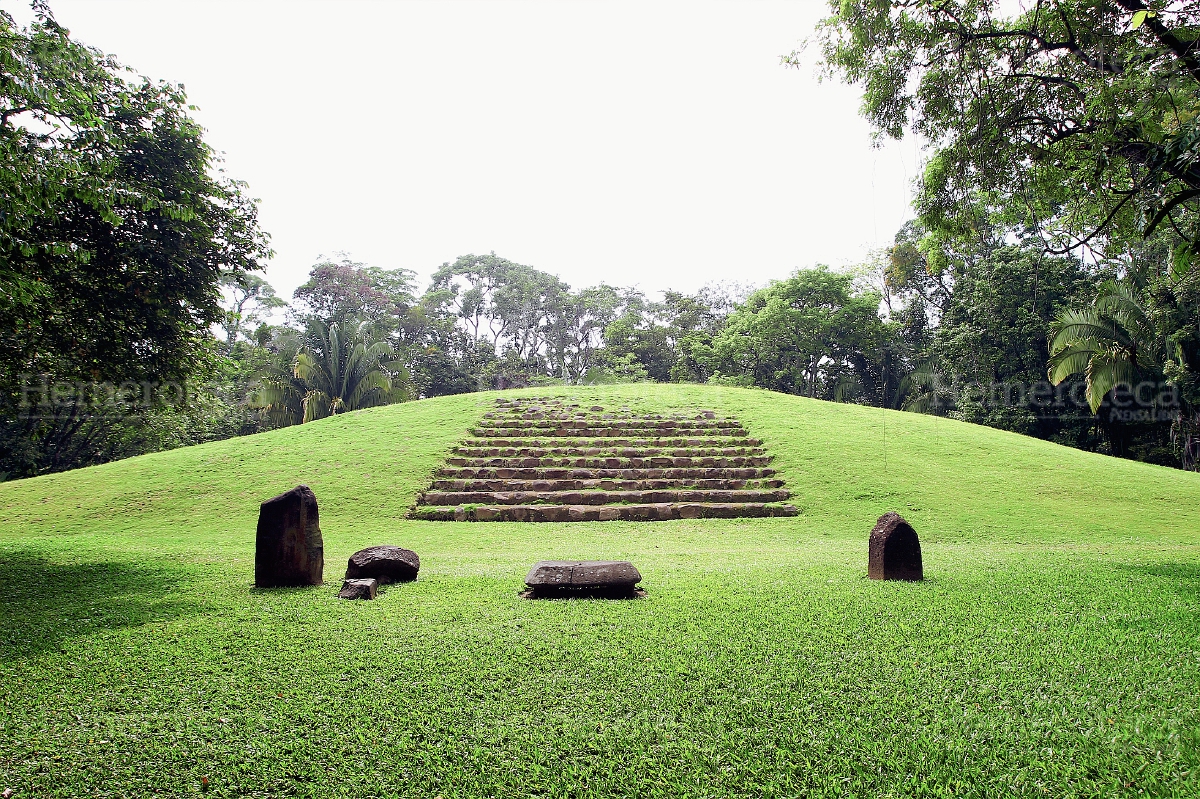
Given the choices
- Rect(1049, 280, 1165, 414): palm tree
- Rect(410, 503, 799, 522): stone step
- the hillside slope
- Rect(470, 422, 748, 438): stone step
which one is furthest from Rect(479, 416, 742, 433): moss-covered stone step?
Rect(1049, 280, 1165, 414): palm tree

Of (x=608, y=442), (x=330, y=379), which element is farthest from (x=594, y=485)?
(x=330, y=379)

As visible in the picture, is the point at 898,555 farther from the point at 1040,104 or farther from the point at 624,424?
the point at 624,424

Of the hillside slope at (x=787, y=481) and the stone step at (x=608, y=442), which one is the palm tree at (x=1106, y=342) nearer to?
the hillside slope at (x=787, y=481)

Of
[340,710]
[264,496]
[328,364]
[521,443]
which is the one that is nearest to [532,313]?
[328,364]

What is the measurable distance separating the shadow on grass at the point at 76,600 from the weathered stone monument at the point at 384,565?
1.18 meters

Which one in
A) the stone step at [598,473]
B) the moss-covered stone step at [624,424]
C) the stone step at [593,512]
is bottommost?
the stone step at [593,512]

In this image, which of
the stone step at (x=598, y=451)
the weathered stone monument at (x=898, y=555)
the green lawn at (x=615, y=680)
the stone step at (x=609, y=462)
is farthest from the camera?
the stone step at (x=598, y=451)

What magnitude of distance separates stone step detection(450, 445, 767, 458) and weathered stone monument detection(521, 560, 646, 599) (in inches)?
358

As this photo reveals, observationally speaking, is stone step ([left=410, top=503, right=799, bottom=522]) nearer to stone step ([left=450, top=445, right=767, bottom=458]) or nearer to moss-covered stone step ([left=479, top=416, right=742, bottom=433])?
stone step ([left=450, top=445, right=767, bottom=458])

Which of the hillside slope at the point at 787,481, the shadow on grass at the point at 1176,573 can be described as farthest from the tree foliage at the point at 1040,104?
the hillside slope at the point at 787,481

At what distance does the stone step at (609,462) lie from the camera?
13.7 m

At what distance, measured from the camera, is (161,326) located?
7035mm

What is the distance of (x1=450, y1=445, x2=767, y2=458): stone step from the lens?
14273 millimetres

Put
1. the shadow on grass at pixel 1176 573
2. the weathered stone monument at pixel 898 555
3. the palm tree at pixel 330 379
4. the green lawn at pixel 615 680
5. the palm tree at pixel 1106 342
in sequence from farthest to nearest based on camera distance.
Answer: the palm tree at pixel 330 379 < the palm tree at pixel 1106 342 < the weathered stone monument at pixel 898 555 < the shadow on grass at pixel 1176 573 < the green lawn at pixel 615 680
